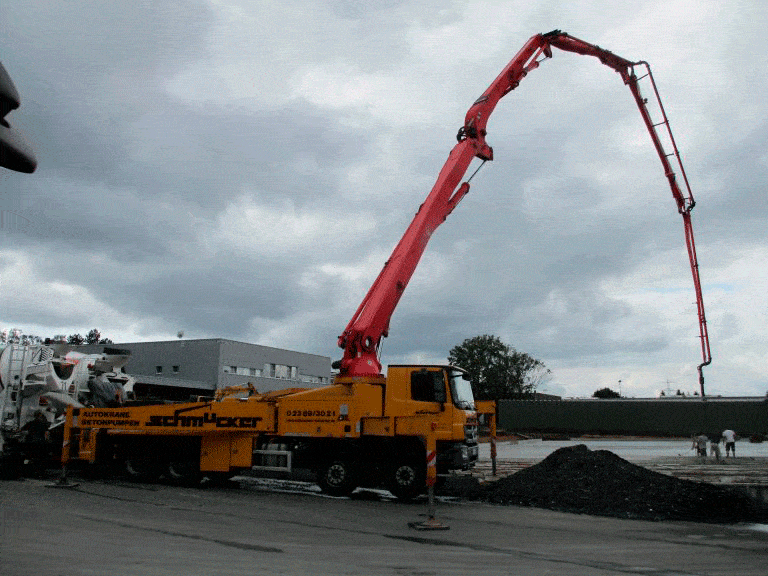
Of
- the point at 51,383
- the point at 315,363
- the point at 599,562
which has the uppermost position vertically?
the point at 315,363

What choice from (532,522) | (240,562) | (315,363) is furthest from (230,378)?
(240,562)

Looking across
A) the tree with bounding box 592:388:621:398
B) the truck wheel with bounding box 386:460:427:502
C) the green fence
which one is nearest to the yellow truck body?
the truck wheel with bounding box 386:460:427:502

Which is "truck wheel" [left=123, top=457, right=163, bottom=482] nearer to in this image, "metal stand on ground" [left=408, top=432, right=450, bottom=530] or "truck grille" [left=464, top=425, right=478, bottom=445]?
"truck grille" [left=464, top=425, right=478, bottom=445]

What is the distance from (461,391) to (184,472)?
6.90 metres

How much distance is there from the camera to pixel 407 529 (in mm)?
10977

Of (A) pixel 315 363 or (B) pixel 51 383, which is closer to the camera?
(B) pixel 51 383

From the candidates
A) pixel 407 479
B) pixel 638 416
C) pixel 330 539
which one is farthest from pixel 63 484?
pixel 638 416

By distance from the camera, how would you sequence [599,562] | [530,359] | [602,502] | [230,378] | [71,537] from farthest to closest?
[530,359]
[230,378]
[602,502]
[71,537]
[599,562]

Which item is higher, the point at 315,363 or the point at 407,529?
the point at 315,363

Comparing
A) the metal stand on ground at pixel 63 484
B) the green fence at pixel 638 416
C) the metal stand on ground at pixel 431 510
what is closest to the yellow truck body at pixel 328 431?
the metal stand on ground at pixel 63 484

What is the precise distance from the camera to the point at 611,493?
587 inches

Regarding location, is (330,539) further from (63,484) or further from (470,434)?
(63,484)

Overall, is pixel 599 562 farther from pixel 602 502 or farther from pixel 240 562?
pixel 602 502

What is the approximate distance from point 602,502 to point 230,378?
1410 inches
